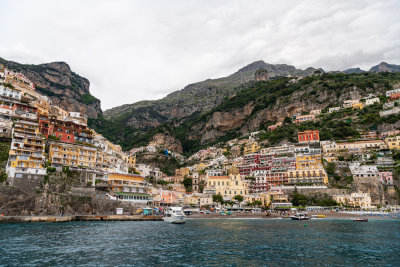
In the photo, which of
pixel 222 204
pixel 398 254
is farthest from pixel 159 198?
pixel 398 254

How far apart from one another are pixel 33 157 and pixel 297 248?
2309 inches

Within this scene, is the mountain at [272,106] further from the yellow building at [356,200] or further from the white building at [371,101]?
the yellow building at [356,200]

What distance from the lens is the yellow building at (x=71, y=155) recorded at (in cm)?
7312

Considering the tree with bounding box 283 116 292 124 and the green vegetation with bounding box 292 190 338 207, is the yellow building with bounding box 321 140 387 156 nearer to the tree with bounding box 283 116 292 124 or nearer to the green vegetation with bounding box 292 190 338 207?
the green vegetation with bounding box 292 190 338 207

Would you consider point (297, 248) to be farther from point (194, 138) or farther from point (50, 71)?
point (50, 71)

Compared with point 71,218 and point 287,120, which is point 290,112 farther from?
point 71,218

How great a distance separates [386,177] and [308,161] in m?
22.2

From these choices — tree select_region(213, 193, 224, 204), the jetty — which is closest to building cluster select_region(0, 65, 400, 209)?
tree select_region(213, 193, 224, 204)

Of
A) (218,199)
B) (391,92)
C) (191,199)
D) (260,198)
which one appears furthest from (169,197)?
(391,92)

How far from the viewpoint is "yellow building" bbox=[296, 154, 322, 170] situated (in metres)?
93.4

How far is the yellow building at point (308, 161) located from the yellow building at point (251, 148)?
25602mm

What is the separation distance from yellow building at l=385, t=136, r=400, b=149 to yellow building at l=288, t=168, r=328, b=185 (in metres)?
27.2

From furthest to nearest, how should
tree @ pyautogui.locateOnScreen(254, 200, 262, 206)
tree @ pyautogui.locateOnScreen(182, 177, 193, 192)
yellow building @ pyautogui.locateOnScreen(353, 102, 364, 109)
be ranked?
yellow building @ pyautogui.locateOnScreen(353, 102, 364, 109) < tree @ pyautogui.locateOnScreen(182, 177, 193, 192) < tree @ pyautogui.locateOnScreen(254, 200, 262, 206)

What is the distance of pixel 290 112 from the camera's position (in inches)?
Answer: 5999
